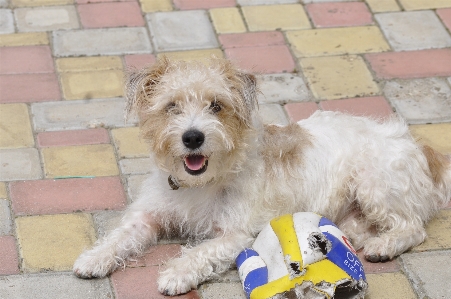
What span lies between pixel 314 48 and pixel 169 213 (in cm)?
260

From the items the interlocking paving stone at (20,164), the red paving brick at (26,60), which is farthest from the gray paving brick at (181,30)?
the interlocking paving stone at (20,164)

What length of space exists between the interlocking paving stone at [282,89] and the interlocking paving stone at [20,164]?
173 cm

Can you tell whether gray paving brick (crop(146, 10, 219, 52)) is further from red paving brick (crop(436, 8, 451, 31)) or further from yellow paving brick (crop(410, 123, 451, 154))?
red paving brick (crop(436, 8, 451, 31))

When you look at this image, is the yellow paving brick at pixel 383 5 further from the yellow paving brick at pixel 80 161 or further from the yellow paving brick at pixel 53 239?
the yellow paving brick at pixel 53 239

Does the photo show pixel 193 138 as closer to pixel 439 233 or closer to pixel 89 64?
pixel 439 233

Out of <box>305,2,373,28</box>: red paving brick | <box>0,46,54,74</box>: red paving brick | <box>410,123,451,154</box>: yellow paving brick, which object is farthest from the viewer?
<box>305,2,373,28</box>: red paving brick

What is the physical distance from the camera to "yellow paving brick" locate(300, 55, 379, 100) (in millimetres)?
6613

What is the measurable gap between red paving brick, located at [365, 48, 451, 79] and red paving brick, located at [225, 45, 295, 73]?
26.2 inches

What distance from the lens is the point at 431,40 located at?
7305 mm

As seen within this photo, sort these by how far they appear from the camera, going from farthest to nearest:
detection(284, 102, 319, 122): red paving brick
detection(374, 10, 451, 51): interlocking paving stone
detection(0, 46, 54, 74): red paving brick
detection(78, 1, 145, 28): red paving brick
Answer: detection(78, 1, 145, 28): red paving brick < detection(374, 10, 451, 51): interlocking paving stone < detection(0, 46, 54, 74): red paving brick < detection(284, 102, 319, 122): red paving brick

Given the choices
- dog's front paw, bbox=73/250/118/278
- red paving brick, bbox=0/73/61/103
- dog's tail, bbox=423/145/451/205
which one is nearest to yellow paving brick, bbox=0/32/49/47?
red paving brick, bbox=0/73/61/103

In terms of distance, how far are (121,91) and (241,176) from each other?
1895 mm

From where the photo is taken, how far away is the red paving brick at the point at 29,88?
6427 mm

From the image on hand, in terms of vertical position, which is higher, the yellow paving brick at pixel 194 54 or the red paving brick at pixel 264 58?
the yellow paving brick at pixel 194 54
